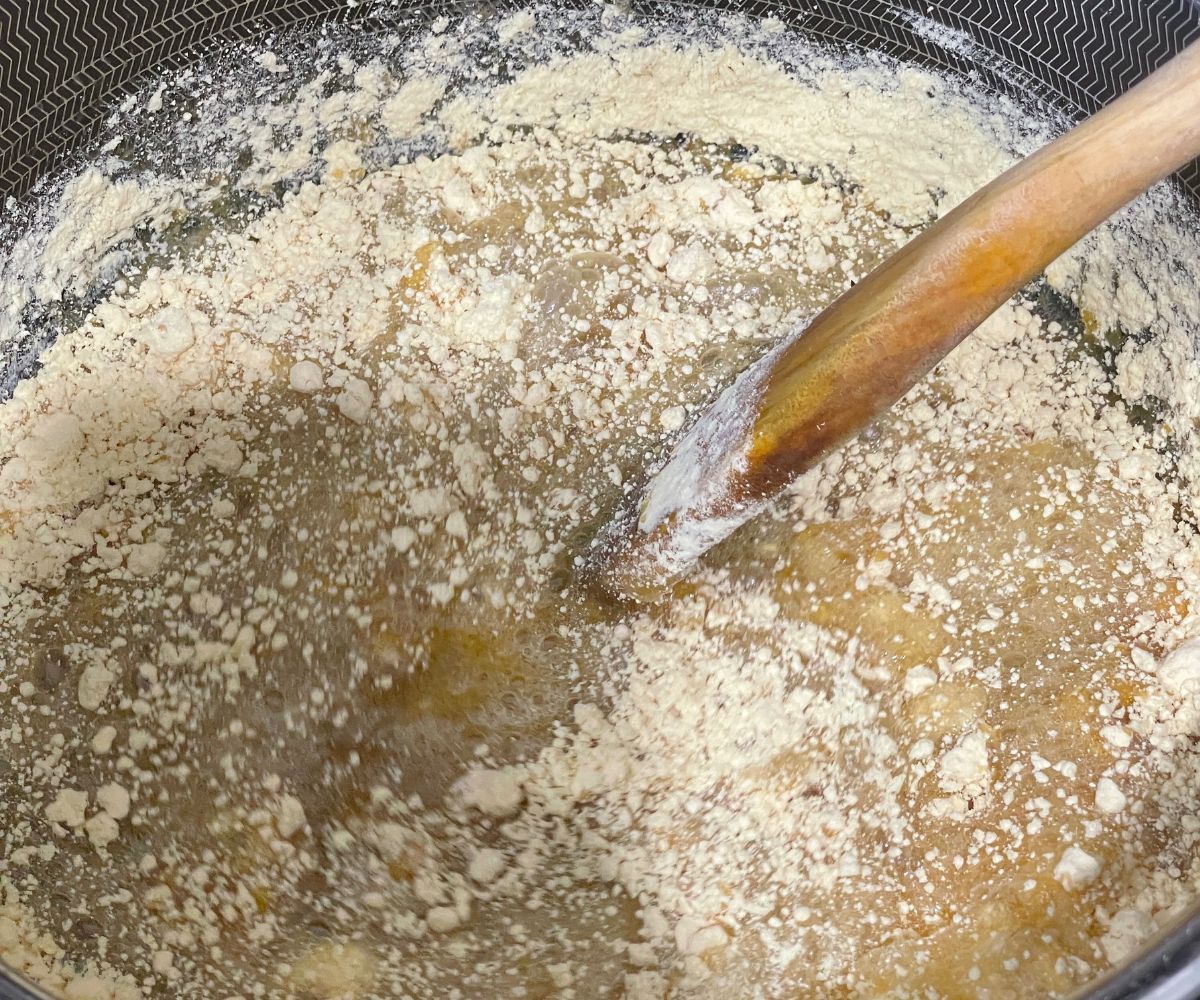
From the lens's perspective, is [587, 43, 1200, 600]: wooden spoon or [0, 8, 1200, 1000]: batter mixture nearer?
[587, 43, 1200, 600]: wooden spoon

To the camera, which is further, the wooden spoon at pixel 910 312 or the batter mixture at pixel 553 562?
the batter mixture at pixel 553 562

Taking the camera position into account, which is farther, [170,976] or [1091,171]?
[170,976]

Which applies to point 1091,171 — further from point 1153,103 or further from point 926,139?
point 926,139

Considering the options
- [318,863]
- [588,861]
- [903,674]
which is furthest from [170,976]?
[903,674]

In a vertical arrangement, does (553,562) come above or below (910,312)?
below

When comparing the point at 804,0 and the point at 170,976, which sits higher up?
the point at 804,0
